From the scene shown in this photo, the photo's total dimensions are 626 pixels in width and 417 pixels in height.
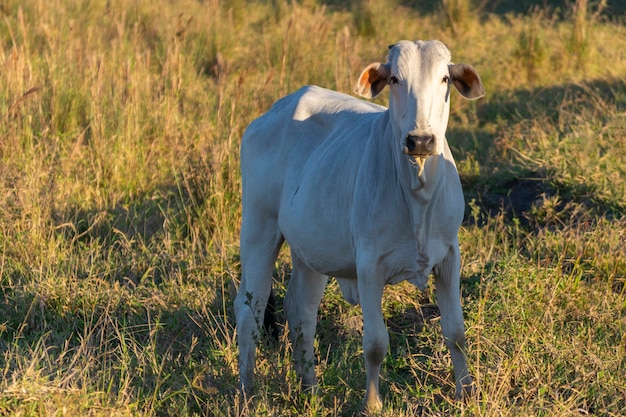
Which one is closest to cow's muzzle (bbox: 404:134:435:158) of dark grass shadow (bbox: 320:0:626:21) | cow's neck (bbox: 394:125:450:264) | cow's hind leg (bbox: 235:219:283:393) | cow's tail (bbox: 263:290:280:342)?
cow's neck (bbox: 394:125:450:264)

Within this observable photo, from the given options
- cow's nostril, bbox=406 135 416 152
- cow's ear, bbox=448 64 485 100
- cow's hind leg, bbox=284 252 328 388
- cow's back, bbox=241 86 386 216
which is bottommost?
cow's hind leg, bbox=284 252 328 388

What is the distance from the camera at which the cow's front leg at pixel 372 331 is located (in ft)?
12.1

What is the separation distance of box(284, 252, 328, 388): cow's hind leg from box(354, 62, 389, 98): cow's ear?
1104mm

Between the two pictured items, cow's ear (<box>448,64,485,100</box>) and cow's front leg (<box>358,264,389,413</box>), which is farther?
cow's front leg (<box>358,264,389,413</box>)

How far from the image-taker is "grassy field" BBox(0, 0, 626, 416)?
4004 mm

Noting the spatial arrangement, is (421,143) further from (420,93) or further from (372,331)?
(372,331)

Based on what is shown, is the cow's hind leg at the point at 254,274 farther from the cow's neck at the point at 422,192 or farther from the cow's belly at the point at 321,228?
the cow's neck at the point at 422,192

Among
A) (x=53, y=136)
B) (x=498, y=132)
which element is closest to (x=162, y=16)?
(x=53, y=136)

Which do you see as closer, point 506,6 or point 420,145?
point 420,145

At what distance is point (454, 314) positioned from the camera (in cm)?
378

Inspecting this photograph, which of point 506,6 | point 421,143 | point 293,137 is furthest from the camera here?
point 506,6

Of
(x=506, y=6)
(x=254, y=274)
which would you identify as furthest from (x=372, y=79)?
(x=506, y=6)

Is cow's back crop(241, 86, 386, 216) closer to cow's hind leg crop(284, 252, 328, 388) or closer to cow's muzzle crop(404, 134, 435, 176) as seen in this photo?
cow's hind leg crop(284, 252, 328, 388)

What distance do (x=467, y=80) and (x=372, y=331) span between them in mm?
1057
